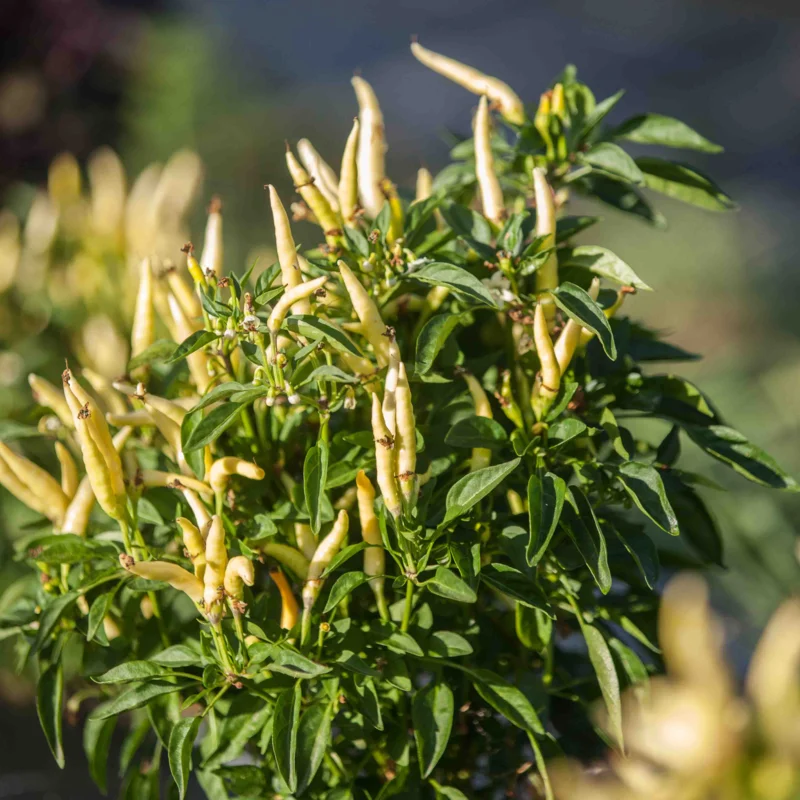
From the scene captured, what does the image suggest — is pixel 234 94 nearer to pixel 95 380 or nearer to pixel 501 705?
pixel 95 380

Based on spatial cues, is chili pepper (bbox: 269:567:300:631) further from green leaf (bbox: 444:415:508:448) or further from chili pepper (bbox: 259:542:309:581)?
green leaf (bbox: 444:415:508:448)

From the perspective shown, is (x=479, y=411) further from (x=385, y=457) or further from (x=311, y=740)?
(x=311, y=740)

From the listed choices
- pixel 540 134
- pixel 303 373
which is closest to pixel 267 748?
pixel 303 373

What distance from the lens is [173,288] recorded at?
88cm

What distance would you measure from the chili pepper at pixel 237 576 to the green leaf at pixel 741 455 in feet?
1.33

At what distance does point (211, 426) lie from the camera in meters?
0.73

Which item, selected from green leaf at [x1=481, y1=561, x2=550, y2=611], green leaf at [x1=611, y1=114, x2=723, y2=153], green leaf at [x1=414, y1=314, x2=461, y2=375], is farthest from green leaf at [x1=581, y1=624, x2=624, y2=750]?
green leaf at [x1=611, y1=114, x2=723, y2=153]

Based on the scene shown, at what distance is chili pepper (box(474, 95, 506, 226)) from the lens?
2.84 ft

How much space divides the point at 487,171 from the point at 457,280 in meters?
0.19

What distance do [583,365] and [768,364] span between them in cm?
264

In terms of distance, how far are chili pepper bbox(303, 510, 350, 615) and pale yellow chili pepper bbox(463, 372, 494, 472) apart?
0.12 m

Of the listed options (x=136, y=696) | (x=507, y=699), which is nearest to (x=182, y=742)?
(x=136, y=696)

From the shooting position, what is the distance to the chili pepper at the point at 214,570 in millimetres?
721

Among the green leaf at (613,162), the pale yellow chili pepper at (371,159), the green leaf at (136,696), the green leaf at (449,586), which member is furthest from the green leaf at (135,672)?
the green leaf at (613,162)
